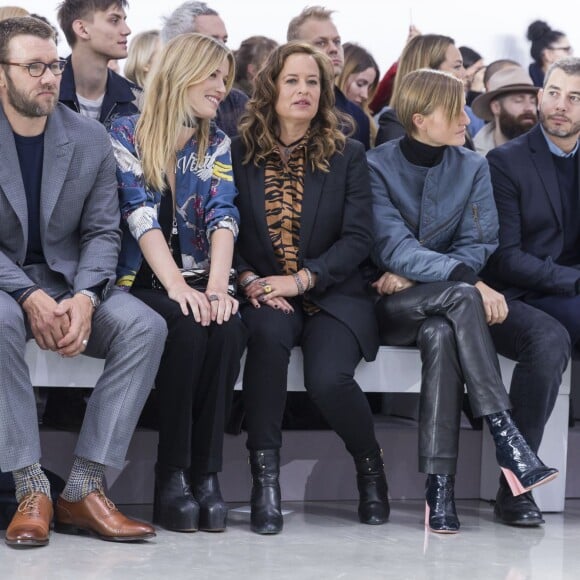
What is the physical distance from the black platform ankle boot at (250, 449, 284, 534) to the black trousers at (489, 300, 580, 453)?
0.87 m

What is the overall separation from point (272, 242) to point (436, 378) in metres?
0.70

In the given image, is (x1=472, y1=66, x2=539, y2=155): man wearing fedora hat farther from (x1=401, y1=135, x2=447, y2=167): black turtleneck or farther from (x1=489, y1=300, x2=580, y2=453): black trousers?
(x1=489, y1=300, x2=580, y2=453): black trousers

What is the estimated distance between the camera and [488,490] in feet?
14.0

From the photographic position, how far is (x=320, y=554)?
3.30m

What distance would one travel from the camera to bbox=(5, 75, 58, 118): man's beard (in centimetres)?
354

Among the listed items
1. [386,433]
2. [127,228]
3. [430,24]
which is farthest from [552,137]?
[430,24]

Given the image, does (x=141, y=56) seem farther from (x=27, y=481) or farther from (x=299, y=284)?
(x=27, y=481)

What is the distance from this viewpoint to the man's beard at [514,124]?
5.42 metres

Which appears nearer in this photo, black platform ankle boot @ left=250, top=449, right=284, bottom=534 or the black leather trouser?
black platform ankle boot @ left=250, top=449, right=284, bottom=534

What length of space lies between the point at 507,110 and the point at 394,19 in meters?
1.75

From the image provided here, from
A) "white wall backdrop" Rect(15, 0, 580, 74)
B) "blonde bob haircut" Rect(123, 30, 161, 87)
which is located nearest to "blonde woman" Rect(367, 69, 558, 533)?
"blonde bob haircut" Rect(123, 30, 161, 87)

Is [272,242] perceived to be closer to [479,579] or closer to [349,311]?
[349,311]

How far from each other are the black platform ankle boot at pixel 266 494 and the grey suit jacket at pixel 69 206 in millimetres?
695

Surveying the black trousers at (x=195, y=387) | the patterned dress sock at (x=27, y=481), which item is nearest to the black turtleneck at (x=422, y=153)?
the black trousers at (x=195, y=387)
